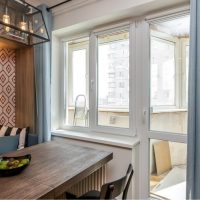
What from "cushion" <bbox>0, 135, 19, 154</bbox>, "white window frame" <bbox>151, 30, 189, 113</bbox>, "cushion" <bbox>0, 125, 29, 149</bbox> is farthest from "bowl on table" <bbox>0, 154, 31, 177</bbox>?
"white window frame" <bbox>151, 30, 189, 113</bbox>

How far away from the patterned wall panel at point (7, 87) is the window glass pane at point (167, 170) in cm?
223

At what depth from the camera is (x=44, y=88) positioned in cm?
260

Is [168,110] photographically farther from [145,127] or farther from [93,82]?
[93,82]

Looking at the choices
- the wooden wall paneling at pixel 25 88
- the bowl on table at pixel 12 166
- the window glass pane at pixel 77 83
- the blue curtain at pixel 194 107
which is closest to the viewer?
the bowl on table at pixel 12 166

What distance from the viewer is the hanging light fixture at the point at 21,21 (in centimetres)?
140

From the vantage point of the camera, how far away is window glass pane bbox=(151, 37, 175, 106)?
2.02 m

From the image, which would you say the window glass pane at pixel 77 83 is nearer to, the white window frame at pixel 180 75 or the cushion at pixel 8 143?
the cushion at pixel 8 143

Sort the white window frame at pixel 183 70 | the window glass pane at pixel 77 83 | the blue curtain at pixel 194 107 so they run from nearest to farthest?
the blue curtain at pixel 194 107 → the white window frame at pixel 183 70 → the window glass pane at pixel 77 83

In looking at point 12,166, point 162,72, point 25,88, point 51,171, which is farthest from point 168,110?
point 25,88

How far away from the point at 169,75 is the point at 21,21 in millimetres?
1506

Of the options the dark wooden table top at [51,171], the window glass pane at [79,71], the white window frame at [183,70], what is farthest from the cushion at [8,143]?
the white window frame at [183,70]

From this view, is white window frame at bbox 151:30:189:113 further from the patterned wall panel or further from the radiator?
the patterned wall panel

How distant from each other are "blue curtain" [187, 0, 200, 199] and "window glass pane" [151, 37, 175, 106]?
16.7 inches

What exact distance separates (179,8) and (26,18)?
1449mm
